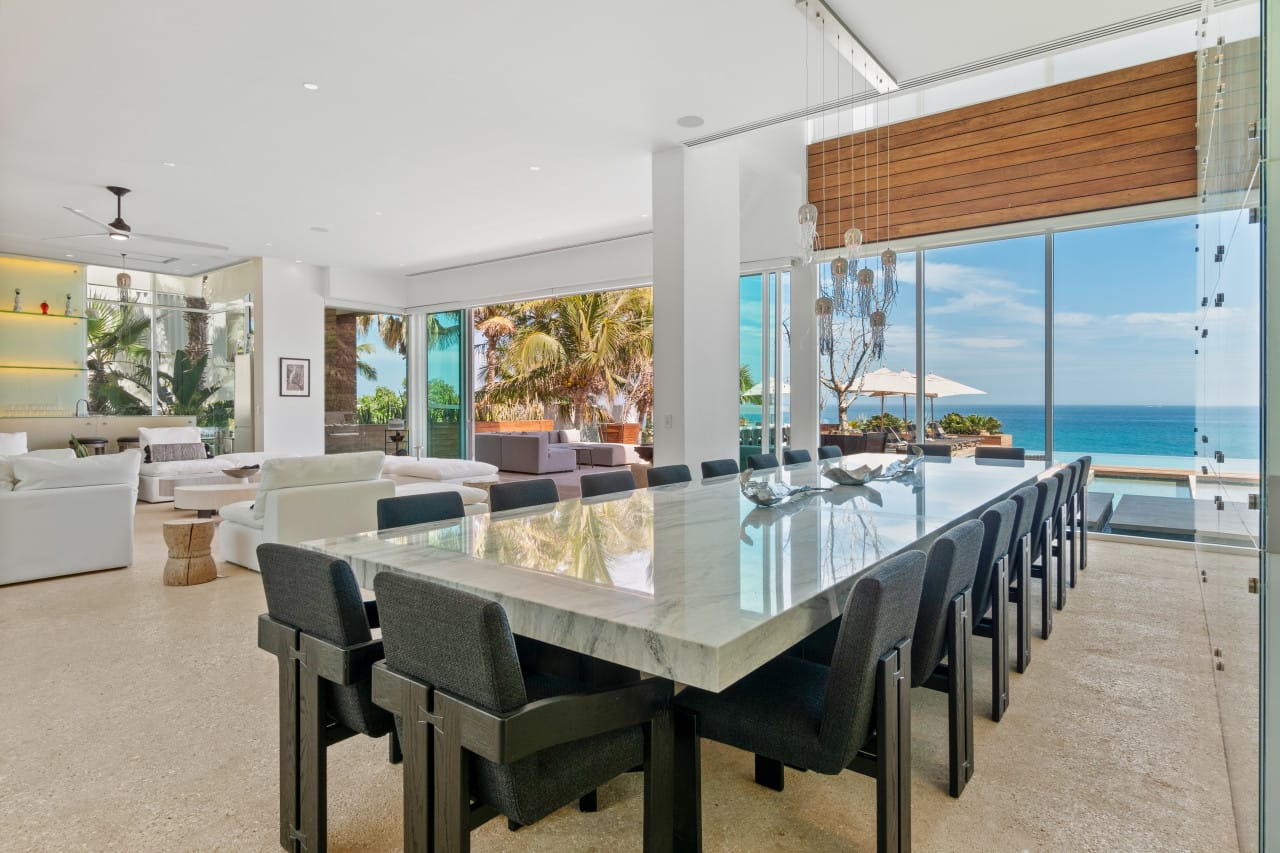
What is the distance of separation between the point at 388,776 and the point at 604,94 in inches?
158

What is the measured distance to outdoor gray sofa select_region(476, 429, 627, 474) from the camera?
9.55m

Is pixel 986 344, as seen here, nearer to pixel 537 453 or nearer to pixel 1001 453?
pixel 1001 453

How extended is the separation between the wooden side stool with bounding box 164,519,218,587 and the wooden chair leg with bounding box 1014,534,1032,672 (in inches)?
182

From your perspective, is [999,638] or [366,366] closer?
[999,638]

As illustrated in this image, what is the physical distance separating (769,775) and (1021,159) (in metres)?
5.67

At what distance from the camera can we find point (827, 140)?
6.70 metres

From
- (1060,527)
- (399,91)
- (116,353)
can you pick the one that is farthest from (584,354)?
(1060,527)

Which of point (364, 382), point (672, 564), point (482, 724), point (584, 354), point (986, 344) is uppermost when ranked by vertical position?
point (584, 354)

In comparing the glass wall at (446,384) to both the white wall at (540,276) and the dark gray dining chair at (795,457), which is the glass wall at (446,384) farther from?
the dark gray dining chair at (795,457)

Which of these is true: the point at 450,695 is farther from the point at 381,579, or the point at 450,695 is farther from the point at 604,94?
the point at 604,94

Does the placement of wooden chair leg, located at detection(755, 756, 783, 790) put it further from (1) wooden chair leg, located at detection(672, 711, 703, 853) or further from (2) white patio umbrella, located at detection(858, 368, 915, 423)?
(2) white patio umbrella, located at detection(858, 368, 915, 423)

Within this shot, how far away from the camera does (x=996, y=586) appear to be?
2391mm

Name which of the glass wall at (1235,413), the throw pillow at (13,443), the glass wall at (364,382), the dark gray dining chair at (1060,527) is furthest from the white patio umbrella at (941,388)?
the throw pillow at (13,443)

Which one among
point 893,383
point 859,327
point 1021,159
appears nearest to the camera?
point 859,327
